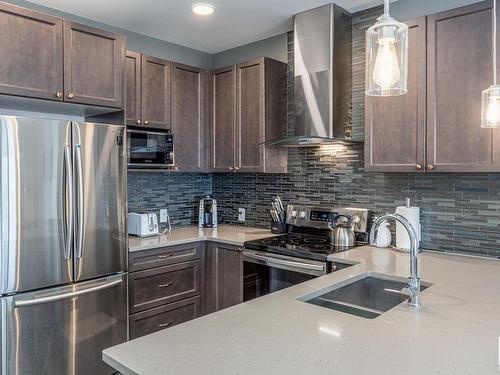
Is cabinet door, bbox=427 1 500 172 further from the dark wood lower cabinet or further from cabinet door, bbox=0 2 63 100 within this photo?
cabinet door, bbox=0 2 63 100

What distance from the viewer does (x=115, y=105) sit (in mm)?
2721

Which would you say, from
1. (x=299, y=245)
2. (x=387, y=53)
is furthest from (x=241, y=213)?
(x=387, y=53)

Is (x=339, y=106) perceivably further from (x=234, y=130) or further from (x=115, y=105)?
(x=115, y=105)

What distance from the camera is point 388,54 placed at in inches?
52.9

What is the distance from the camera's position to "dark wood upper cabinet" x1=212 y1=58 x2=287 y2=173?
10.6 feet

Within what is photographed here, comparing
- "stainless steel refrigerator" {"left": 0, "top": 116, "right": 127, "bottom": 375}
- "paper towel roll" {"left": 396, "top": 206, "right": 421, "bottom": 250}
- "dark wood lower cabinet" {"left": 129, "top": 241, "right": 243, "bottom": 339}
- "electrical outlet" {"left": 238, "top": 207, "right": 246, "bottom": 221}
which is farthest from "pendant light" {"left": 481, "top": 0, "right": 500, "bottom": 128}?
"electrical outlet" {"left": 238, "top": 207, "right": 246, "bottom": 221}

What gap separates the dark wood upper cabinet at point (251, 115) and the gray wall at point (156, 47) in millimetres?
399

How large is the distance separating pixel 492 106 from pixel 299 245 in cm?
154

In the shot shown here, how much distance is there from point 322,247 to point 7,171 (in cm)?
198

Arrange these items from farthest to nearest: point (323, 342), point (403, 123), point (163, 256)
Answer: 1. point (163, 256)
2. point (403, 123)
3. point (323, 342)

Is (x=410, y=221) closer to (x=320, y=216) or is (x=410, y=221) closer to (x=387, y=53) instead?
(x=320, y=216)

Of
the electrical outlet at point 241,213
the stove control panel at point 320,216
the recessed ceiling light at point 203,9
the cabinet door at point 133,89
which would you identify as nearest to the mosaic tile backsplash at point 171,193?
the electrical outlet at point 241,213

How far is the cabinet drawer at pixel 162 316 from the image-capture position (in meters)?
2.82

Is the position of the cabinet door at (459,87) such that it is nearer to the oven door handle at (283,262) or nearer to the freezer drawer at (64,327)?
the oven door handle at (283,262)
